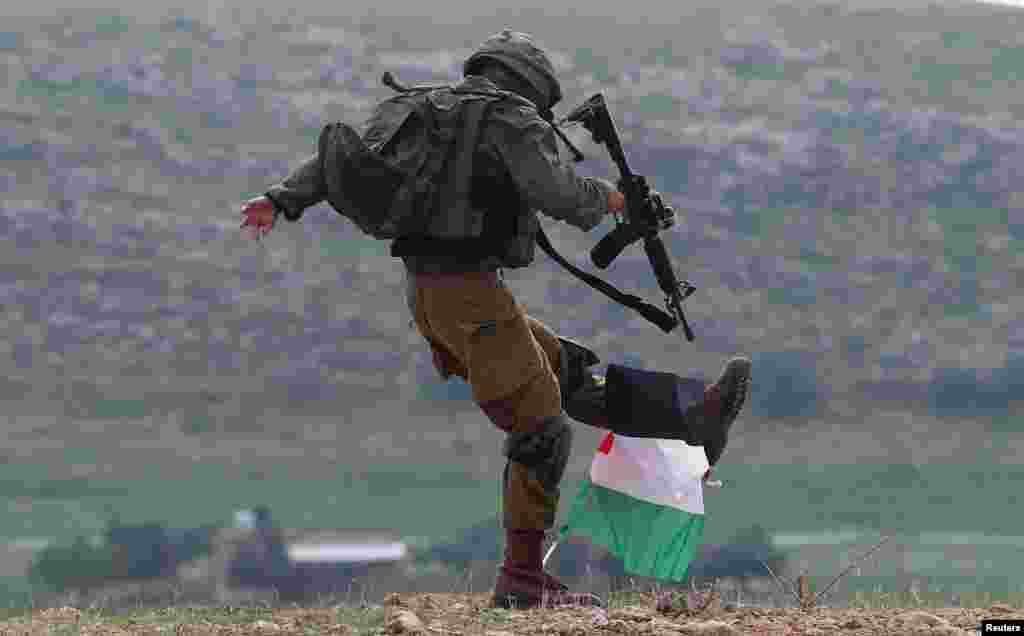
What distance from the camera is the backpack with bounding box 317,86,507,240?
21.1 ft

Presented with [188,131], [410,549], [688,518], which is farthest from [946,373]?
[688,518]

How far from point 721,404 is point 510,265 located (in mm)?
1077

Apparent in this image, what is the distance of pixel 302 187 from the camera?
21.6 ft

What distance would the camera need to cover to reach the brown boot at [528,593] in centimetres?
681

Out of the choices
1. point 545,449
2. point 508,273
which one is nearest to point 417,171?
point 545,449

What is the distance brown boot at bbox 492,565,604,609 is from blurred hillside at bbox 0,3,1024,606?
27.7 metres

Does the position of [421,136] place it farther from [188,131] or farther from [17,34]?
[17,34]

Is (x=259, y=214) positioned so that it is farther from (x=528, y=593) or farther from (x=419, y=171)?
(x=528, y=593)

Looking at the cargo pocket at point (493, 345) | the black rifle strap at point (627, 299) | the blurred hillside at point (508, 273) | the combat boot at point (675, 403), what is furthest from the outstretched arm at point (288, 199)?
the blurred hillside at point (508, 273)

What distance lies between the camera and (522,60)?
6719mm

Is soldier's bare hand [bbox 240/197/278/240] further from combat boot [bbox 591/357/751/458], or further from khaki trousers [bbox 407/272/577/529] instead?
combat boot [bbox 591/357/751/458]

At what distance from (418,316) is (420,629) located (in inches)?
47.8

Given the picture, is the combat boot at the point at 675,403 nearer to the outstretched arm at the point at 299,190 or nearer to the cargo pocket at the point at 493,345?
the cargo pocket at the point at 493,345

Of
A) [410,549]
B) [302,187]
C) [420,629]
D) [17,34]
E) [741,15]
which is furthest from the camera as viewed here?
[741,15]
